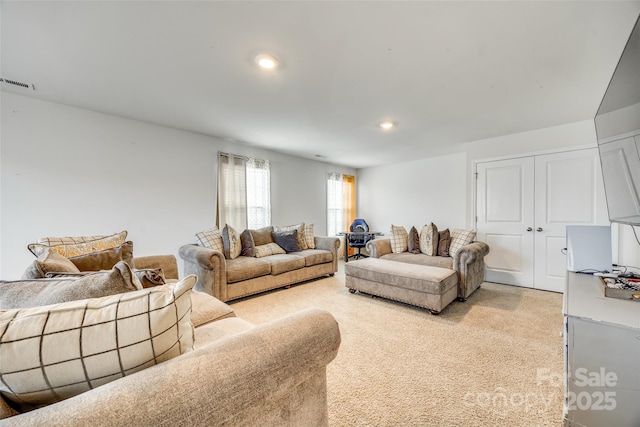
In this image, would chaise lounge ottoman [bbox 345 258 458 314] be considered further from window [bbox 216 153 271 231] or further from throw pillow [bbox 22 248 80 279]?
throw pillow [bbox 22 248 80 279]

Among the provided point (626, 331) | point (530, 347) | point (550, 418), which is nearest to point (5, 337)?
point (626, 331)

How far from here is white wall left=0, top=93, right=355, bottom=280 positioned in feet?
8.06

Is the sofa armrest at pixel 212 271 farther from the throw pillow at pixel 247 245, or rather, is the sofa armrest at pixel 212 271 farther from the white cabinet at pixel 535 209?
the white cabinet at pixel 535 209

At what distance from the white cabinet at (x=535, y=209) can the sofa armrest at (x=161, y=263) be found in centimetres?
424

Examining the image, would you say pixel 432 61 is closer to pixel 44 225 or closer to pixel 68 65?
pixel 68 65

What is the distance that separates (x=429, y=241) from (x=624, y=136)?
2.82 meters

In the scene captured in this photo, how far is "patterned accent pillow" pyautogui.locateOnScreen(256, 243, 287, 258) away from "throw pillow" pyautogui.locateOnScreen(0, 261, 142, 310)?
2721mm

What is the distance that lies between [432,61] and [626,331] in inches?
75.0

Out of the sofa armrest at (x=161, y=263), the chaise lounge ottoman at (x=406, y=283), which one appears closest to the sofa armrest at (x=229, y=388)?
the chaise lounge ottoman at (x=406, y=283)

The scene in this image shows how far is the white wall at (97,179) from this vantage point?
2.46m

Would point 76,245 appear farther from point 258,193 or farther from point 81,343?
point 258,193

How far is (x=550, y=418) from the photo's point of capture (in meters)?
1.31

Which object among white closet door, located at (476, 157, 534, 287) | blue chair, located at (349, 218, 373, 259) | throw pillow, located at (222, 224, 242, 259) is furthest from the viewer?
blue chair, located at (349, 218, 373, 259)

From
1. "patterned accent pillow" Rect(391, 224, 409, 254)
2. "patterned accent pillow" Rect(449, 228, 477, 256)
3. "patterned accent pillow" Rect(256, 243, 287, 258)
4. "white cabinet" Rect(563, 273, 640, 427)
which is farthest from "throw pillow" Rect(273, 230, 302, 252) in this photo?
"white cabinet" Rect(563, 273, 640, 427)
